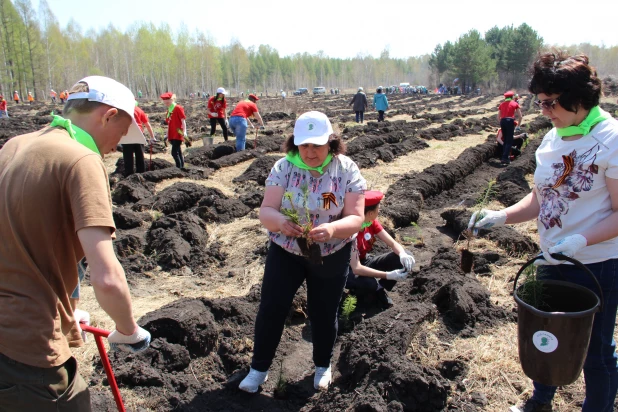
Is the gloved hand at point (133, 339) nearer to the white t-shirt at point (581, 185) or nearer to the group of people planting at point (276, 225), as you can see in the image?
the group of people planting at point (276, 225)

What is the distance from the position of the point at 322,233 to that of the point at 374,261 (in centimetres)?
192

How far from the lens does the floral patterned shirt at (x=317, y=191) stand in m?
2.57

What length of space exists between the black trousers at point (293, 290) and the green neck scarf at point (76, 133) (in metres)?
1.27

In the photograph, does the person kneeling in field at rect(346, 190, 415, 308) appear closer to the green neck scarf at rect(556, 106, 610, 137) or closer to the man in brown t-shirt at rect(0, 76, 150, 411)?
the green neck scarf at rect(556, 106, 610, 137)

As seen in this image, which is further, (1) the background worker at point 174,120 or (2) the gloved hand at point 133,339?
(1) the background worker at point 174,120

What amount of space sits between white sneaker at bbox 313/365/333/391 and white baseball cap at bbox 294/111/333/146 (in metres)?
1.49

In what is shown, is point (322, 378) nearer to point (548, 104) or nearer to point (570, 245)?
point (570, 245)

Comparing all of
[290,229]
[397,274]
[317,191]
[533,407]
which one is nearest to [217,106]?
[397,274]

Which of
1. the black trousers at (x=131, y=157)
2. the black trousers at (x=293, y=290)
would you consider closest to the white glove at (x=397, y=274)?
the black trousers at (x=293, y=290)

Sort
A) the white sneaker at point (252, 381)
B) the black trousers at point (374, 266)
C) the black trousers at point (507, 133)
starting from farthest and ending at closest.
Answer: the black trousers at point (507, 133) < the black trousers at point (374, 266) < the white sneaker at point (252, 381)

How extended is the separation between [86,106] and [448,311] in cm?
323

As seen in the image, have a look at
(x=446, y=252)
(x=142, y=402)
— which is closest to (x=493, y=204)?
(x=446, y=252)

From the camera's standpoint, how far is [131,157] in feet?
30.4

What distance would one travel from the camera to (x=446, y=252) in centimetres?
489
